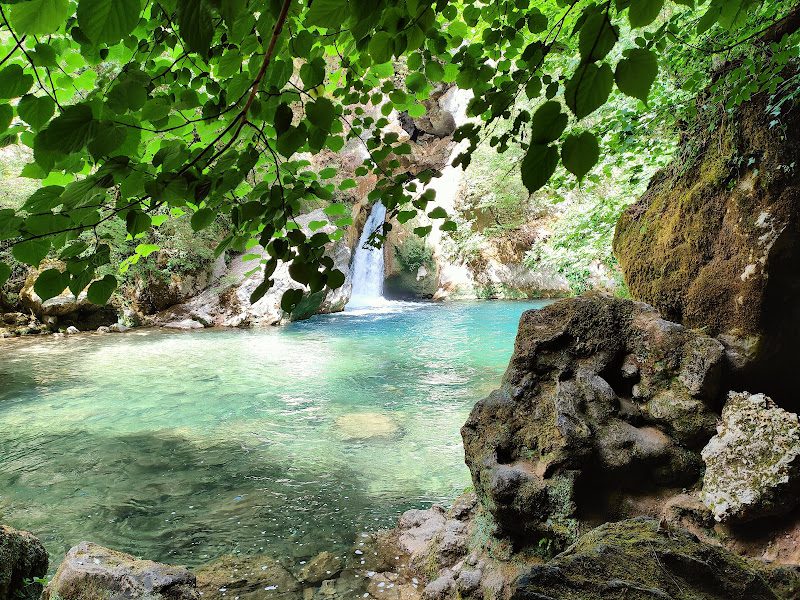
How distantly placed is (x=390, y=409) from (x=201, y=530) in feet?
11.3

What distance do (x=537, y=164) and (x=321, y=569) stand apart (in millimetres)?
3663

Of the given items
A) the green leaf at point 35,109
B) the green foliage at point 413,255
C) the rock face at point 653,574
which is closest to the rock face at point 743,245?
the rock face at point 653,574

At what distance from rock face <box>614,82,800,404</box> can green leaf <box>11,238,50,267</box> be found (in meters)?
4.07

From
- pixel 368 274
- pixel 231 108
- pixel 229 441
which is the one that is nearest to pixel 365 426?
pixel 229 441

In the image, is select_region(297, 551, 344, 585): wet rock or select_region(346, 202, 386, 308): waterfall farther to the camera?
select_region(346, 202, 386, 308): waterfall

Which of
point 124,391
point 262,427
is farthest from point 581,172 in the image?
point 124,391

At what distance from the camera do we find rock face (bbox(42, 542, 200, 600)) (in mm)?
2600

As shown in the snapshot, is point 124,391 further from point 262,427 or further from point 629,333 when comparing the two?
point 629,333

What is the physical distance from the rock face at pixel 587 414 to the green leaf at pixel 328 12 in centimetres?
290

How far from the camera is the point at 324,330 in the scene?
1449cm

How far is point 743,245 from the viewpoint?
3.41 m

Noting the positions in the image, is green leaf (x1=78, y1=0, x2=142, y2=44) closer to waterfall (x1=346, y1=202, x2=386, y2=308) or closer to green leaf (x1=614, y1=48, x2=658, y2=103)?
green leaf (x1=614, y1=48, x2=658, y2=103)

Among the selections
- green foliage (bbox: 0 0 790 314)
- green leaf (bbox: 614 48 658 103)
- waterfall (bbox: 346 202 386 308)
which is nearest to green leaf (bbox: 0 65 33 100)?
green foliage (bbox: 0 0 790 314)

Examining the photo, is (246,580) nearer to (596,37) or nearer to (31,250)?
(31,250)
